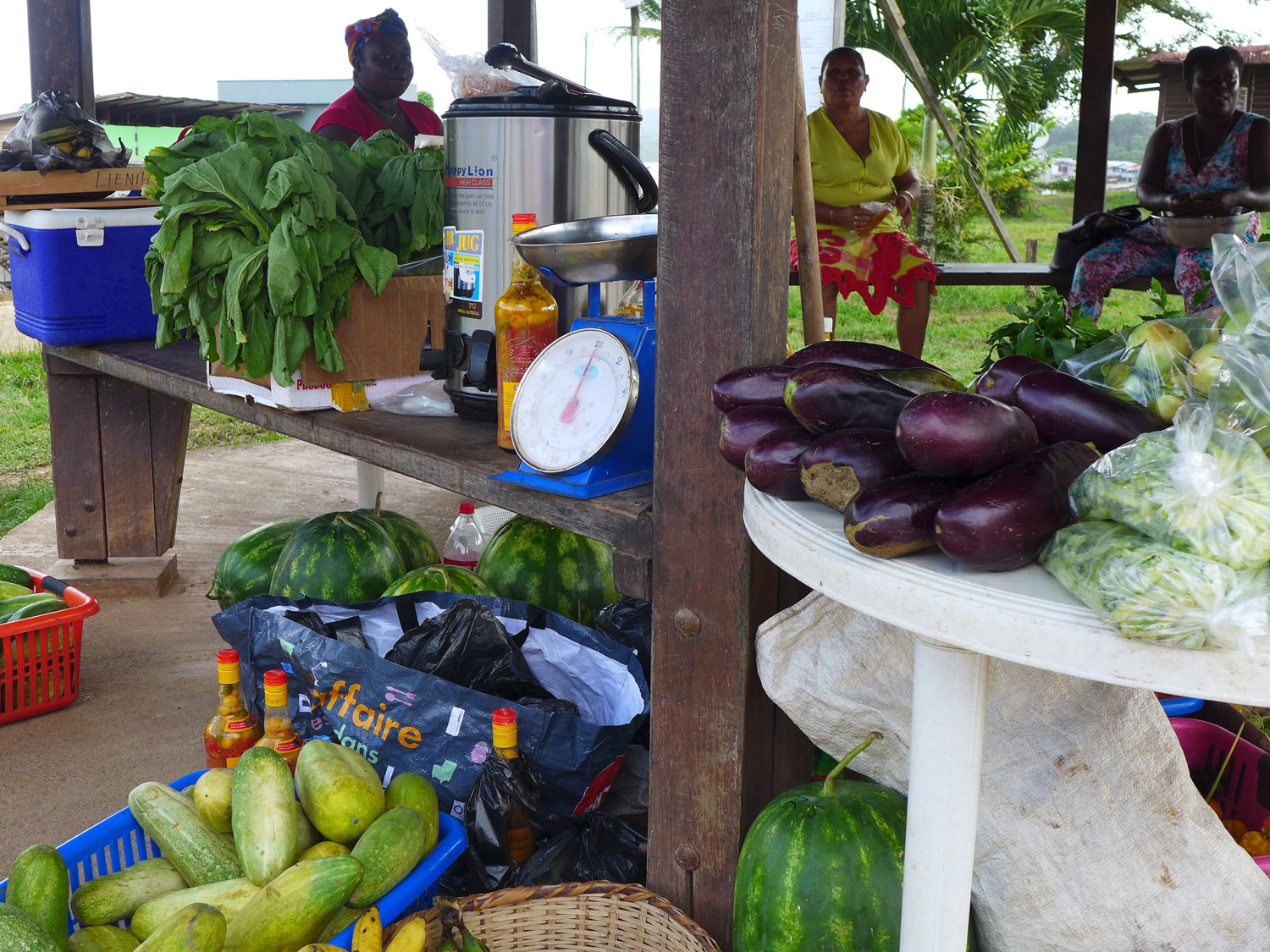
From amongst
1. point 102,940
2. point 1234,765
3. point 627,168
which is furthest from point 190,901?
point 1234,765

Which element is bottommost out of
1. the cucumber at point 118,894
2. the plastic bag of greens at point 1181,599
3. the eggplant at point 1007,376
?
the cucumber at point 118,894

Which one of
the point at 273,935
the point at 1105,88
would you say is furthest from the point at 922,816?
the point at 1105,88

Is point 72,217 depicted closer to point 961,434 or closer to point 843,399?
point 843,399

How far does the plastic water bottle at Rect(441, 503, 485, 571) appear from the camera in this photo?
3.36 metres

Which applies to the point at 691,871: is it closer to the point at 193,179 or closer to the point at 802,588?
the point at 802,588

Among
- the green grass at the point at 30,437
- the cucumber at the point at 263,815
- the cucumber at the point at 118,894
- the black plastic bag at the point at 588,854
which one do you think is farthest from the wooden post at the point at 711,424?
Result: the green grass at the point at 30,437

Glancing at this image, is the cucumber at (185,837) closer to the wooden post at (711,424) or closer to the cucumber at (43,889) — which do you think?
the cucumber at (43,889)

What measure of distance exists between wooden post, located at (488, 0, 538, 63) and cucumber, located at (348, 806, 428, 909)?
136 inches

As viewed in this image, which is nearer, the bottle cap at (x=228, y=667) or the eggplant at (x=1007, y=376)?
the eggplant at (x=1007, y=376)

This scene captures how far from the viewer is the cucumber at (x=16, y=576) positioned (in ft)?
10.7

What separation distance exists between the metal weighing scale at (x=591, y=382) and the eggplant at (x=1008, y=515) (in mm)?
818

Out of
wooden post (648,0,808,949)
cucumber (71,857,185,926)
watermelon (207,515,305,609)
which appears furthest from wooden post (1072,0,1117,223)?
cucumber (71,857,185,926)

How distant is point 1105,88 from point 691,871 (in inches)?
252

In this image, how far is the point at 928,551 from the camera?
46.4 inches
